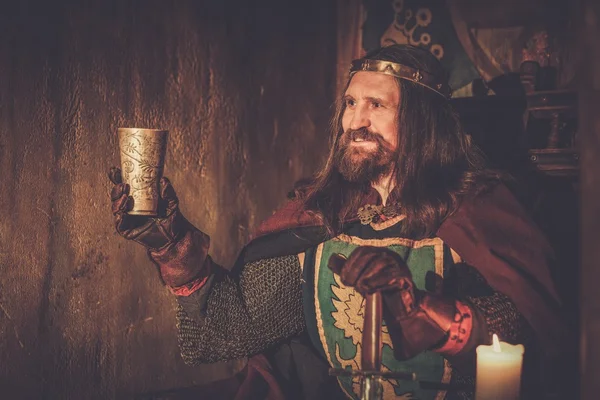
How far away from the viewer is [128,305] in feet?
9.96

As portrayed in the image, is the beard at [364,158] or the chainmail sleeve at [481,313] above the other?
the beard at [364,158]

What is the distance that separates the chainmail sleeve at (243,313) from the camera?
287 centimetres

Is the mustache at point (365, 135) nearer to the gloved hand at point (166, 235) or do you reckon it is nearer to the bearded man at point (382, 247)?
the bearded man at point (382, 247)

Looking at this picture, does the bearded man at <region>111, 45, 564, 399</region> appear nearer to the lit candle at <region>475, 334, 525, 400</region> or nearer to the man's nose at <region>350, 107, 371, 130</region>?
the man's nose at <region>350, 107, 371, 130</region>

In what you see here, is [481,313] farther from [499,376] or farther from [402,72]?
[402,72]

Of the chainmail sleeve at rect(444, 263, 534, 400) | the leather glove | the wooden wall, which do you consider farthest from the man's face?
the wooden wall

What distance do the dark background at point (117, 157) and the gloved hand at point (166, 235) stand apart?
1.07 ft

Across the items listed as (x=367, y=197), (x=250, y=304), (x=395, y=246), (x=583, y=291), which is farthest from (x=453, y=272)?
(x=583, y=291)

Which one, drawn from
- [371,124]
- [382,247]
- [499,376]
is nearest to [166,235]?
[382,247]

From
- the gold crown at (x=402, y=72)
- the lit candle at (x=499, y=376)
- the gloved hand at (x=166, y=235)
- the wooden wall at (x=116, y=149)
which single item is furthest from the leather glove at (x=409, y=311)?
the wooden wall at (x=116, y=149)

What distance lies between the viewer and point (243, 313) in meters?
2.93

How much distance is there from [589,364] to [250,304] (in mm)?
1429

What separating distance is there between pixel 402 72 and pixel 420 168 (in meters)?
0.32

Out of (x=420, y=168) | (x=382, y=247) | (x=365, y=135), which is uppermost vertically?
(x=365, y=135)
